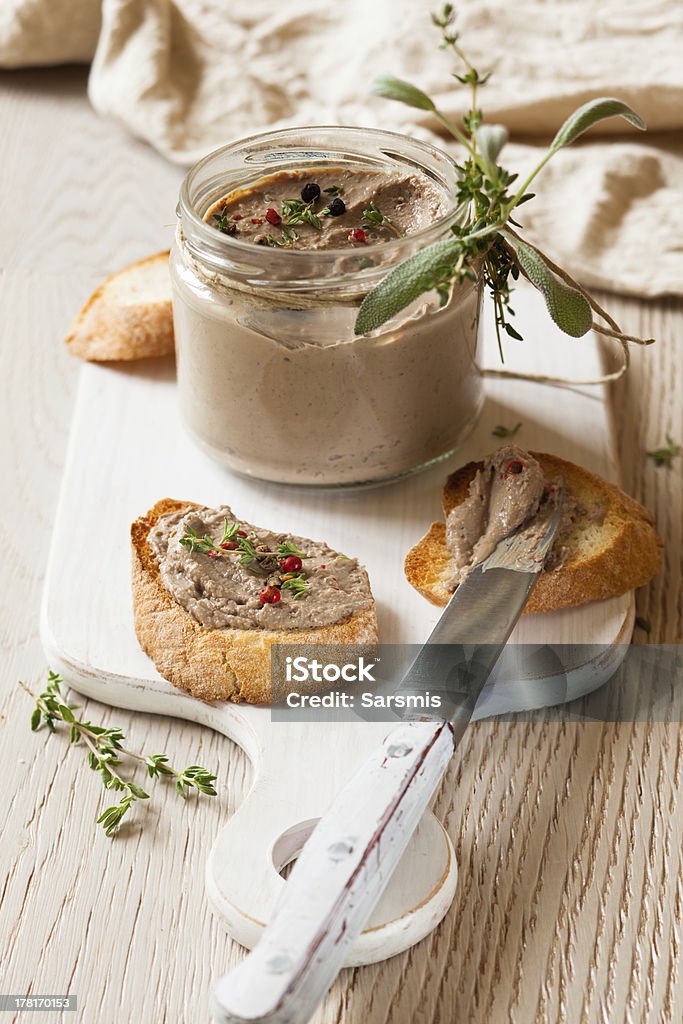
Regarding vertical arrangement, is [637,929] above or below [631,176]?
below

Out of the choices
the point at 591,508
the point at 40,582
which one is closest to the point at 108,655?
the point at 40,582

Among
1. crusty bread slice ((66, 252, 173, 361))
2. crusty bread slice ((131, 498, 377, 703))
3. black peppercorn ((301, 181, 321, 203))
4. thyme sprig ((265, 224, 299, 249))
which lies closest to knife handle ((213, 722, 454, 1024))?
crusty bread slice ((131, 498, 377, 703))

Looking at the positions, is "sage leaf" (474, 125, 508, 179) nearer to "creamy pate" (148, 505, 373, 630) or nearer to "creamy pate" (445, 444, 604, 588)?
"creamy pate" (445, 444, 604, 588)

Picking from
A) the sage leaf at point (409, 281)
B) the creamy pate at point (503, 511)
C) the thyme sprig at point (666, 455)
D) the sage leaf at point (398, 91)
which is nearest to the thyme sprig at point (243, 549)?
the creamy pate at point (503, 511)

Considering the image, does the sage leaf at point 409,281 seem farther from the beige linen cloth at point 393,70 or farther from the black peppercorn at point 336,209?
the beige linen cloth at point 393,70

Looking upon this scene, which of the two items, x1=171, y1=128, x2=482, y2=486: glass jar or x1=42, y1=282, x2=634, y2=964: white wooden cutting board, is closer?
x1=42, y1=282, x2=634, y2=964: white wooden cutting board

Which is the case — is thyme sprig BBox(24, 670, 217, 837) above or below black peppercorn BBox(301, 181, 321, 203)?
below

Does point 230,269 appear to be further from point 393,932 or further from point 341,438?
point 393,932
